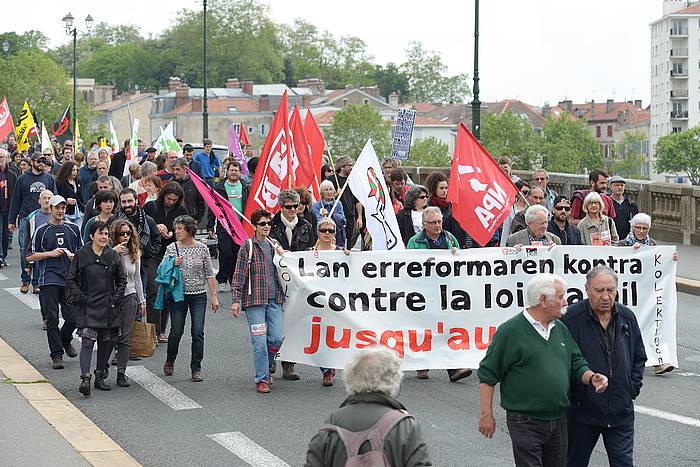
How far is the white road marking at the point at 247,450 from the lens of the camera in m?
8.78

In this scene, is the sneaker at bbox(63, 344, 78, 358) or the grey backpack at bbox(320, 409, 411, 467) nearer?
the grey backpack at bbox(320, 409, 411, 467)

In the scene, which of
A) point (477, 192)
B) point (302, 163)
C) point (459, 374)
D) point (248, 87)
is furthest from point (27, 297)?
point (248, 87)

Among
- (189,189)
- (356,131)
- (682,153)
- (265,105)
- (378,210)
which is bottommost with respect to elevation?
(378,210)

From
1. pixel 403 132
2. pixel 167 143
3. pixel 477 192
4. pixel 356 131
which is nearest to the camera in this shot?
pixel 477 192

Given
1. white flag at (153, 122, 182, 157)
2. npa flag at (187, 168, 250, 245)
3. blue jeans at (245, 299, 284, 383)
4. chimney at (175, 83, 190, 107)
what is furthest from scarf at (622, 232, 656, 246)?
chimney at (175, 83, 190, 107)

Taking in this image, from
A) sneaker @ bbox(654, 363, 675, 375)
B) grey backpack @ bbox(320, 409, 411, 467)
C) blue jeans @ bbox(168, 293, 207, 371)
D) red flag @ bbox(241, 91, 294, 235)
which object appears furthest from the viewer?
red flag @ bbox(241, 91, 294, 235)

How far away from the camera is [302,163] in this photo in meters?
15.4

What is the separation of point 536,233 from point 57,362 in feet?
15.6

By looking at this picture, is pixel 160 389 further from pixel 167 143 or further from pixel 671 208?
pixel 167 143

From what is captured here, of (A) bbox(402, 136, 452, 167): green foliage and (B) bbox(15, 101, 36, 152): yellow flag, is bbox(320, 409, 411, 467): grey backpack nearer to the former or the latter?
(B) bbox(15, 101, 36, 152): yellow flag

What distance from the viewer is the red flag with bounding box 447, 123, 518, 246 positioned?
42.9ft

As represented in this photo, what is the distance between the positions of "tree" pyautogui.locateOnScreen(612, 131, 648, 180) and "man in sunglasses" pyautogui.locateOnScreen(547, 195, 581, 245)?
156 metres

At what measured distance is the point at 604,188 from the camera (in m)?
16.1

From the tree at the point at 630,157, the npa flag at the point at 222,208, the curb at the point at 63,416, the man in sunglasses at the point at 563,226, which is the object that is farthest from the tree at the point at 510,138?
the curb at the point at 63,416
